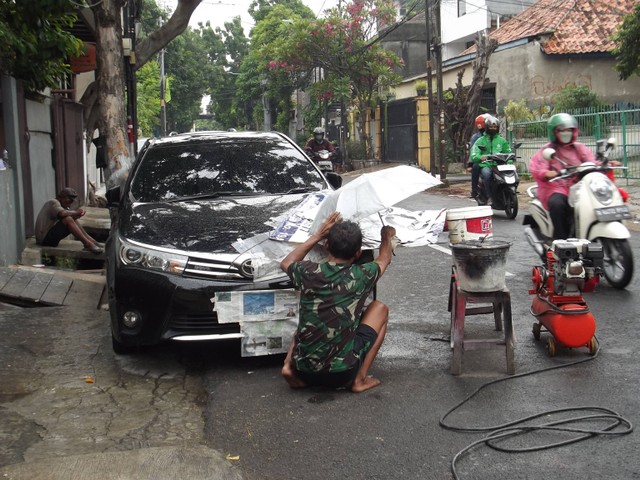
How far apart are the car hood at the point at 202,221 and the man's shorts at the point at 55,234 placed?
3.51 meters

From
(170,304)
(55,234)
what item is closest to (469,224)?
(170,304)

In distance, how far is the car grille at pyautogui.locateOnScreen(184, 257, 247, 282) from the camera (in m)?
5.18

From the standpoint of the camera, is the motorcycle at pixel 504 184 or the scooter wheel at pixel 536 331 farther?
the motorcycle at pixel 504 184

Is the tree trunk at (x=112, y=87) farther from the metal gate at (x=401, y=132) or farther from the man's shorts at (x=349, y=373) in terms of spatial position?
the metal gate at (x=401, y=132)

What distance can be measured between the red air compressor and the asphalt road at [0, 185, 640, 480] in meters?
0.18

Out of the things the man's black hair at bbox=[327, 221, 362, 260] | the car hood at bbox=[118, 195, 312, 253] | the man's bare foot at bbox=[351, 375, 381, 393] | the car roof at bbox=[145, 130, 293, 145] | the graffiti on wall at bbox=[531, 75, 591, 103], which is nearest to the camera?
the man's black hair at bbox=[327, 221, 362, 260]

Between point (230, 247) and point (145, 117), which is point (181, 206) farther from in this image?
point (145, 117)

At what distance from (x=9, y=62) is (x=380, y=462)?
7603 millimetres

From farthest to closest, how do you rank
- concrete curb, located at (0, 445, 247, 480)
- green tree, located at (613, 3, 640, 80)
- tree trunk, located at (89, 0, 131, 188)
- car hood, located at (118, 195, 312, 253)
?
green tree, located at (613, 3, 640, 80)
tree trunk, located at (89, 0, 131, 188)
car hood, located at (118, 195, 312, 253)
concrete curb, located at (0, 445, 247, 480)

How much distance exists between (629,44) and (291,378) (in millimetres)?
15278

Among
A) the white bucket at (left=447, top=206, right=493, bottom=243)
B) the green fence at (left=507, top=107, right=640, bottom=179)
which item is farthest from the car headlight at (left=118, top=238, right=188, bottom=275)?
the green fence at (left=507, top=107, right=640, bottom=179)

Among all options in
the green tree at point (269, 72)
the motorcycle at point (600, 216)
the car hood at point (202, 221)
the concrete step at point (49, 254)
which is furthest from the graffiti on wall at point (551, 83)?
the car hood at point (202, 221)

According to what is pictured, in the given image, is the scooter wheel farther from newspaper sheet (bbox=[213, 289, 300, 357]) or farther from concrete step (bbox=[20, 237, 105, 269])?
concrete step (bbox=[20, 237, 105, 269])

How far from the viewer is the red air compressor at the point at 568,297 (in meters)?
5.11
